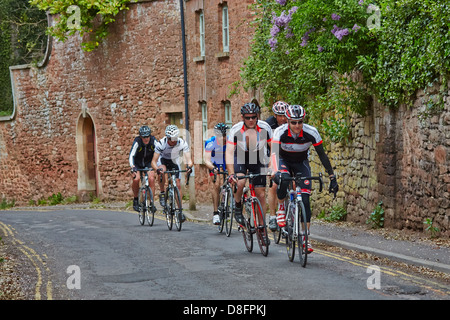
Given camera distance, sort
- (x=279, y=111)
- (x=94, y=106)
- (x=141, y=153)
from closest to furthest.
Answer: (x=279, y=111), (x=141, y=153), (x=94, y=106)

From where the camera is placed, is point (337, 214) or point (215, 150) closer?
point (215, 150)

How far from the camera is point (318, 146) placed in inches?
400

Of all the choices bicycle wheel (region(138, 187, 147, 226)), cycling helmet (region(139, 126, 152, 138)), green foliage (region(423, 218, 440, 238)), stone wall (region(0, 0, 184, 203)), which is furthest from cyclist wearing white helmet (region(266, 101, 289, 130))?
stone wall (region(0, 0, 184, 203))

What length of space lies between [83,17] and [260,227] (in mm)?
19234

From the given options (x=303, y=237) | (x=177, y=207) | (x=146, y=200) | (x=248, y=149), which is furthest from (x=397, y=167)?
(x=146, y=200)

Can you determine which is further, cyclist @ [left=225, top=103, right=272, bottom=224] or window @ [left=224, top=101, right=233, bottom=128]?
window @ [left=224, top=101, right=233, bottom=128]

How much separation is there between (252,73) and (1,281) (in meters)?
10.8

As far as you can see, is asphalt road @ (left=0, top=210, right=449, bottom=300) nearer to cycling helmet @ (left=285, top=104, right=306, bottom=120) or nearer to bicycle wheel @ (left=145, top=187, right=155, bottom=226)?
bicycle wheel @ (left=145, top=187, right=155, bottom=226)

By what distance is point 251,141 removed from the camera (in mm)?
11195

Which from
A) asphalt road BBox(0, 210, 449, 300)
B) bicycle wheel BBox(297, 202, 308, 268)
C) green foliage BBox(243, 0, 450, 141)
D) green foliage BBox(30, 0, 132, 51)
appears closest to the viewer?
asphalt road BBox(0, 210, 449, 300)

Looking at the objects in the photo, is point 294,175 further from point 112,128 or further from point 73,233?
point 112,128

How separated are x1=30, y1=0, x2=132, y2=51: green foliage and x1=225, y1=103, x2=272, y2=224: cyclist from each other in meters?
17.0

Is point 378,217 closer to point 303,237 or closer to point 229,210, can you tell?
point 229,210

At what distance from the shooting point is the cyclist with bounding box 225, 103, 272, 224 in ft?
35.9
